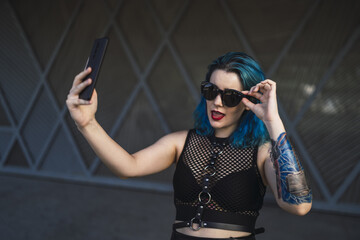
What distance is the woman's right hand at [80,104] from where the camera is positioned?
1189 mm

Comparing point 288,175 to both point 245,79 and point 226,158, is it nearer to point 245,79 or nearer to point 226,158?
point 226,158

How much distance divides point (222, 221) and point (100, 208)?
341 cm

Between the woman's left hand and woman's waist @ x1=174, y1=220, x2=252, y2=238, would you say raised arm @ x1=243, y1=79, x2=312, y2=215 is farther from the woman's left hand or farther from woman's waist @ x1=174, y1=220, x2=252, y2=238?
woman's waist @ x1=174, y1=220, x2=252, y2=238

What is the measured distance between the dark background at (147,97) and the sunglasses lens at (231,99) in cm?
249

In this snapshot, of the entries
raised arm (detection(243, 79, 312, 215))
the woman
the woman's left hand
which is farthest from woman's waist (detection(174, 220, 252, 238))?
the woman's left hand

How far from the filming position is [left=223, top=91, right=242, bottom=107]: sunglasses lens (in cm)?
139

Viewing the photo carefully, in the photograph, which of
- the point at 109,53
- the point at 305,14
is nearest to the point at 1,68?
the point at 109,53

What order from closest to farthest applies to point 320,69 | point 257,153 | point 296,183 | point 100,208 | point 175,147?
point 296,183
point 257,153
point 175,147
point 100,208
point 320,69

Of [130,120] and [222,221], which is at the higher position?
[130,120]

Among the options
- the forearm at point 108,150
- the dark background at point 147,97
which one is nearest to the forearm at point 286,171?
the forearm at point 108,150

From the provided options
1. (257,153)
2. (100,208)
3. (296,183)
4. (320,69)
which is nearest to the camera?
(296,183)

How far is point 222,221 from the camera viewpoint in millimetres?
1300

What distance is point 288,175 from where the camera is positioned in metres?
1.21

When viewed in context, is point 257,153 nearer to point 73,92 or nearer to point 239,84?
point 239,84
